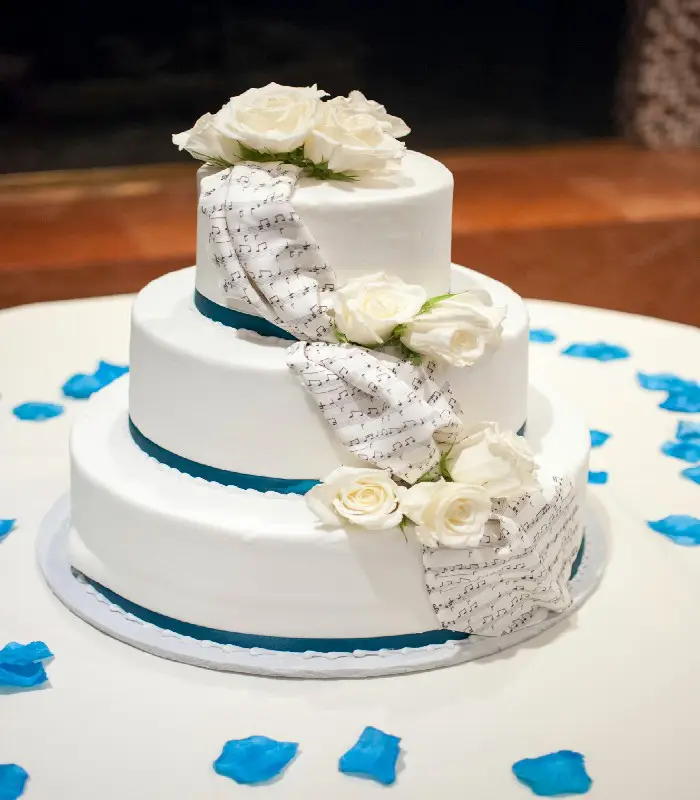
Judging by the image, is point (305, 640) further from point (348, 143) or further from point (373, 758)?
point (348, 143)

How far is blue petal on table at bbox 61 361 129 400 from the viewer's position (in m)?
2.27

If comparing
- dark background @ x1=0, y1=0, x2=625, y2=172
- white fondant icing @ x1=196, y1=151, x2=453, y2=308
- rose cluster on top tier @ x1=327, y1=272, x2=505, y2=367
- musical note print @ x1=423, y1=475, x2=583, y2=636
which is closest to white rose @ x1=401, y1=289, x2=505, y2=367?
rose cluster on top tier @ x1=327, y1=272, x2=505, y2=367

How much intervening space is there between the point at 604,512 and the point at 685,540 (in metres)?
0.15

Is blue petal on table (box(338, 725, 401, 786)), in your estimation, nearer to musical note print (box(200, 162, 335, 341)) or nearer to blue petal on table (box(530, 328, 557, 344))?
musical note print (box(200, 162, 335, 341))

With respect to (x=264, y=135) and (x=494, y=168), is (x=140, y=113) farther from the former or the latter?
(x=264, y=135)

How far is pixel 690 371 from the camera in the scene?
2.40 m

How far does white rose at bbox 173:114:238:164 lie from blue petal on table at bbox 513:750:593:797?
2.84 feet

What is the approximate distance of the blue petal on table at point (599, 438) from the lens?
212 centimetres

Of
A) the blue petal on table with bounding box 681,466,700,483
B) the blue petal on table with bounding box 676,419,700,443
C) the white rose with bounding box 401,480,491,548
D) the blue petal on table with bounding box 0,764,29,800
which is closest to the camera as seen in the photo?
the blue petal on table with bounding box 0,764,29,800

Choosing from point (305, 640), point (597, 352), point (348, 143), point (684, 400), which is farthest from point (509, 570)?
point (597, 352)

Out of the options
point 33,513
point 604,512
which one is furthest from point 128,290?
point 604,512

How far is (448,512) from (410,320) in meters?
0.24

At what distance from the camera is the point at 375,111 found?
5.25 ft

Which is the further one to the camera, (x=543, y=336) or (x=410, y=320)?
(x=543, y=336)
